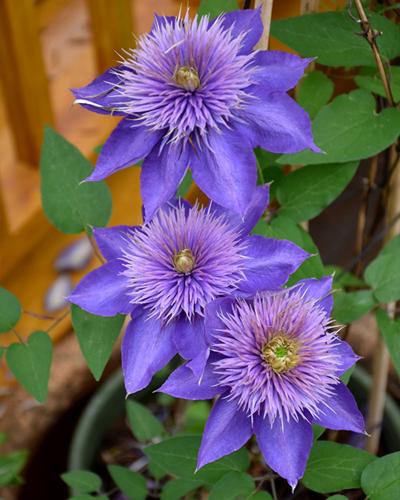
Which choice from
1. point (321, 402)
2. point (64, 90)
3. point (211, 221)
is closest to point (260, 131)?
point (211, 221)

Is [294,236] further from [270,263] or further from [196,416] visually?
[196,416]

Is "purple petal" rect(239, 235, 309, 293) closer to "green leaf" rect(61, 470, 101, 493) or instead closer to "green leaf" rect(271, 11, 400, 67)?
"green leaf" rect(271, 11, 400, 67)

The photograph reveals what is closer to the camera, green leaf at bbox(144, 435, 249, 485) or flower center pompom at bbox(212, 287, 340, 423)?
flower center pompom at bbox(212, 287, 340, 423)

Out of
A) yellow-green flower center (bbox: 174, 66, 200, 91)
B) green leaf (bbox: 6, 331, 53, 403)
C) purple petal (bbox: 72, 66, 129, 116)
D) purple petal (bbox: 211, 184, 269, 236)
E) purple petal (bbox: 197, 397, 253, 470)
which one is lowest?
green leaf (bbox: 6, 331, 53, 403)

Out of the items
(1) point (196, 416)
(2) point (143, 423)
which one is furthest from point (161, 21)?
(1) point (196, 416)

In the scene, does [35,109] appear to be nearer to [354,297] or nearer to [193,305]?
[354,297]

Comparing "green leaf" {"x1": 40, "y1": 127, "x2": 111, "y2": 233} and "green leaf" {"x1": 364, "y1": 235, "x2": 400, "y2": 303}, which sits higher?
"green leaf" {"x1": 40, "y1": 127, "x2": 111, "y2": 233}

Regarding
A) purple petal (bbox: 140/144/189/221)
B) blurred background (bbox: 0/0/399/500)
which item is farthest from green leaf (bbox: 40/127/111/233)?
blurred background (bbox: 0/0/399/500)

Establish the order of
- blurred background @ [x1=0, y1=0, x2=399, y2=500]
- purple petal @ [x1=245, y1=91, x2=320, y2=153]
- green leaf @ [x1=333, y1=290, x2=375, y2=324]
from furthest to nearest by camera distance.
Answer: blurred background @ [x1=0, y1=0, x2=399, y2=500] → green leaf @ [x1=333, y1=290, x2=375, y2=324] → purple petal @ [x1=245, y1=91, x2=320, y2=153]
